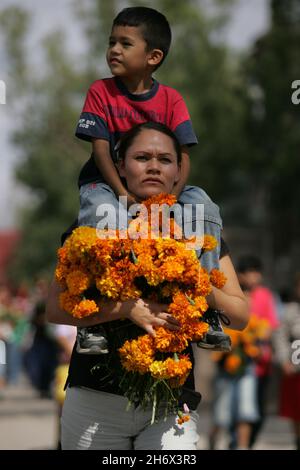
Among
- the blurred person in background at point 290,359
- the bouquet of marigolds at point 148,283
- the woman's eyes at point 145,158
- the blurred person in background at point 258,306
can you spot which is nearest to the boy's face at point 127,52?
the woman's eyes at point 145,158

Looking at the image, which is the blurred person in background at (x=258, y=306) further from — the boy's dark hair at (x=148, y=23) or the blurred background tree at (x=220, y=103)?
the blurred background tree at (x=220, y=103)

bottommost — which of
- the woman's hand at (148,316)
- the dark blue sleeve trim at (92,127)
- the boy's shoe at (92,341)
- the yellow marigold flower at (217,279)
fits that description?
the boy's shoe at (92,341)

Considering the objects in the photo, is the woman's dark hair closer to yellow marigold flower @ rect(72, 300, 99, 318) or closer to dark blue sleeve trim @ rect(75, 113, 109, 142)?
dark blue sleeve trim @ rect(75, 113, 109, 142)

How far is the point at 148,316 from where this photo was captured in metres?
3.57

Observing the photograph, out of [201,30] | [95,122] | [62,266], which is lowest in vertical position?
[62,266]

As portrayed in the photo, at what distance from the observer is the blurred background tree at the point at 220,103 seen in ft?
70.7

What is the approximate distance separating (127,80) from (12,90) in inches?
959

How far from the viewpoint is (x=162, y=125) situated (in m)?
3.86

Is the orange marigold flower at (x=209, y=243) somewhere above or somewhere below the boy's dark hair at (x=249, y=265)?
below

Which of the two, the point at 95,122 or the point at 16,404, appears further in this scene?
the point at 16,404

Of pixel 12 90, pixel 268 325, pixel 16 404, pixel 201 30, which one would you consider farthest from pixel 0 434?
pixel 201 30

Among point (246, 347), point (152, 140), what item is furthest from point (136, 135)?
point (246, 347)

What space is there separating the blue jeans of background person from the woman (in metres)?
0.09
